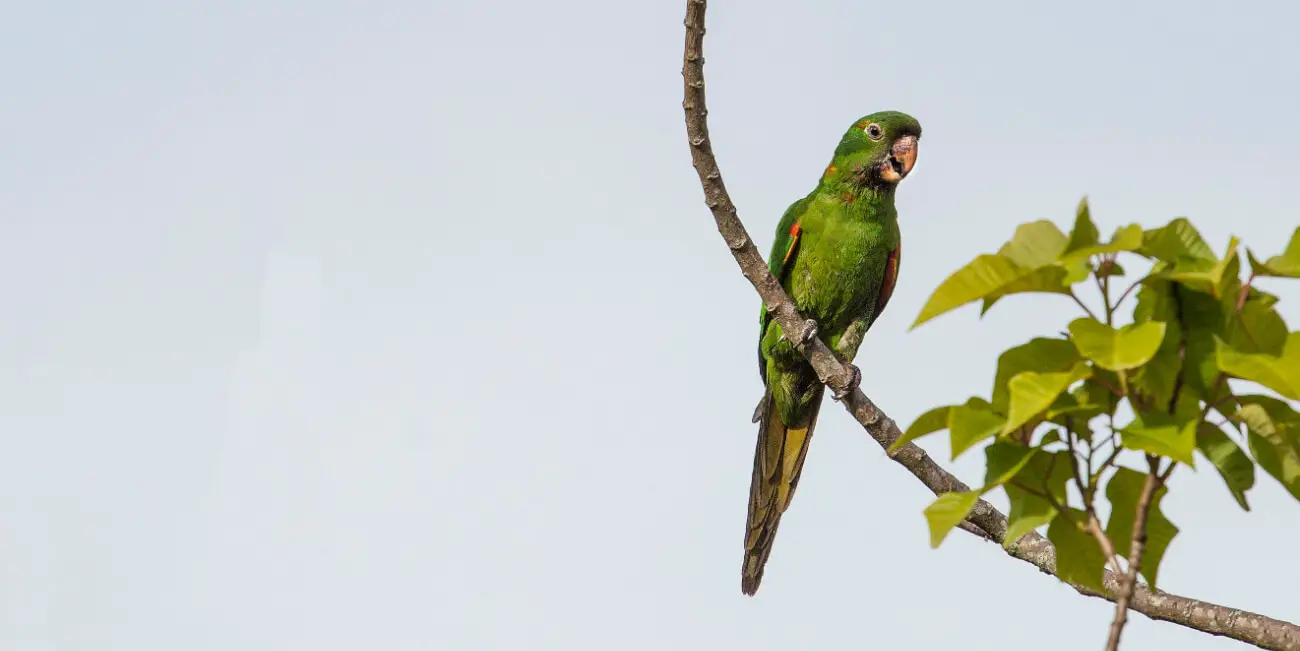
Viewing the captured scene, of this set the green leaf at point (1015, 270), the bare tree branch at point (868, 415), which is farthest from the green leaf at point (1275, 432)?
the bare tree branch at point (868, 415)

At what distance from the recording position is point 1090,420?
2.48 metres

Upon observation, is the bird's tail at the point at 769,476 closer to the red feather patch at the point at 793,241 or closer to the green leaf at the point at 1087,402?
the red feather patch at the point at 793,241

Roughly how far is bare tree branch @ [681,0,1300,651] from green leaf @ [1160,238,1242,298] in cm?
141

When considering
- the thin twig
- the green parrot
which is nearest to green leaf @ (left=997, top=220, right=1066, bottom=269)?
the thin twig

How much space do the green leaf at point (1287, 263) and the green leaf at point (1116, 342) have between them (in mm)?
272

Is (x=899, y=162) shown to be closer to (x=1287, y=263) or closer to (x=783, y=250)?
(x=783, y=250)

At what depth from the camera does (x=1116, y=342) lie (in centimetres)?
222

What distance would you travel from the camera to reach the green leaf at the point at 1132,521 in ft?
8.49

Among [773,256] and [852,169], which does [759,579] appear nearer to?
[773,256]

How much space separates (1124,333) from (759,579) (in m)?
4.24

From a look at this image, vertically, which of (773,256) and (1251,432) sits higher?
(773,256)

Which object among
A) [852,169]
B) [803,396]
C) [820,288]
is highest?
[852,169]

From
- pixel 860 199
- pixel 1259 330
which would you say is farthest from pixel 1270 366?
pixel 860 199

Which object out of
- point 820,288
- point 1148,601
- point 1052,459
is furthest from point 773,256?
point 1052,459
